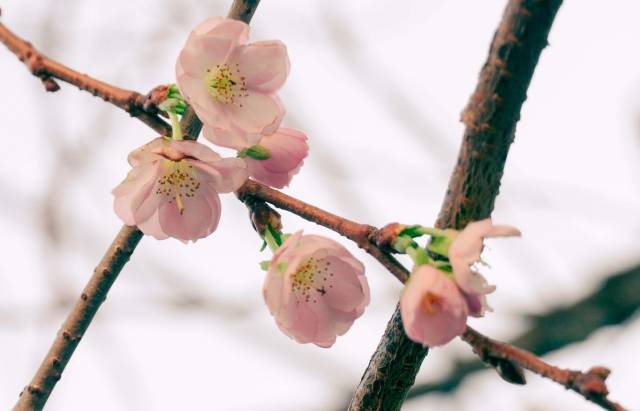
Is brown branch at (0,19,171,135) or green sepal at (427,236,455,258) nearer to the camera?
green sepal at (427,236,455,258)

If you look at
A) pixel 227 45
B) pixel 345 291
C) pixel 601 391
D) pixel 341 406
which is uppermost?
pixel 341 406

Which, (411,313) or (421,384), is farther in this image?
(421,384)

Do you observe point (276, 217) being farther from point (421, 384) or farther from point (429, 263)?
point (421, 384)

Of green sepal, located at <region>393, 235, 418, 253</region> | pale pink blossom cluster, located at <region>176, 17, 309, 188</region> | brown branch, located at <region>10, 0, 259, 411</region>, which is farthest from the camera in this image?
brown branch, located at <region>10, 0, 259, 411</region>

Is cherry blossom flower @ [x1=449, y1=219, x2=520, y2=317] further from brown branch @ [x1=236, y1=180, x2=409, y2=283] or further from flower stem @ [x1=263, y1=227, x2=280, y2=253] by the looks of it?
flower stem @ [x1=263, y1=227, x2=280, y2=253]

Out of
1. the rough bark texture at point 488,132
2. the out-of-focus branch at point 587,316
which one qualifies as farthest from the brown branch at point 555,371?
the out-of-focus branch at point 587,316

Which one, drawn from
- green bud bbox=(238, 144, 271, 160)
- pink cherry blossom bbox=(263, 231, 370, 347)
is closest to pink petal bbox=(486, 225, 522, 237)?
pink cherry blossom bbox=(263, 231, 370, 347)

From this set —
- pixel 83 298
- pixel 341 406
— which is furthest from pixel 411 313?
pixel 341 406

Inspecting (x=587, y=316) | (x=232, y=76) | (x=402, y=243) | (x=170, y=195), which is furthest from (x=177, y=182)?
(x=587, y=316)
